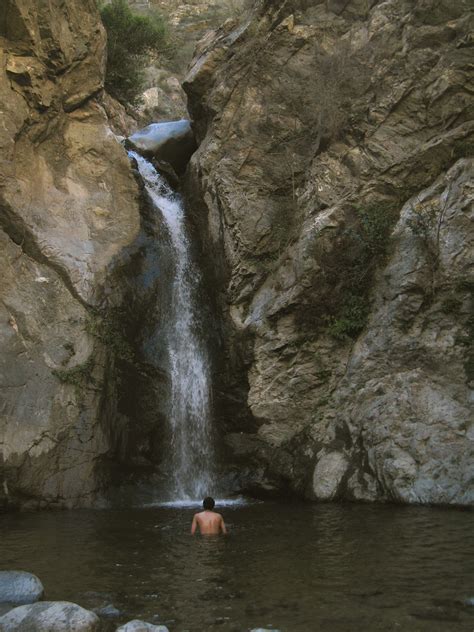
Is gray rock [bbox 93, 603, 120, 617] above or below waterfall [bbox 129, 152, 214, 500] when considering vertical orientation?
below

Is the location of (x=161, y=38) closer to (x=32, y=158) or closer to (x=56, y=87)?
(x=56, y=87)

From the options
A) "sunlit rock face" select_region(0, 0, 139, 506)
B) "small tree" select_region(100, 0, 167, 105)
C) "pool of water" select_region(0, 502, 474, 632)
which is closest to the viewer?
"pool of water" select_region(0, 502, 474, 632)

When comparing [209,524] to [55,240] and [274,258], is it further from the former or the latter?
[55,240]

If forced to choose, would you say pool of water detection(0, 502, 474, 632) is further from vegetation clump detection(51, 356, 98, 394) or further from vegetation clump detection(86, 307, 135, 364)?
vegetation clump detection(86, 307, 135, 364)

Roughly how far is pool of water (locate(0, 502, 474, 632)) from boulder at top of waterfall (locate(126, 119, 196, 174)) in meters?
15.0

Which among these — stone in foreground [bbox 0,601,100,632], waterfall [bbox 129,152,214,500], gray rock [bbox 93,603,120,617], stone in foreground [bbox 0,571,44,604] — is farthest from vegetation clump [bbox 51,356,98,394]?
stone in foreground [bbox 0,601,100,632]

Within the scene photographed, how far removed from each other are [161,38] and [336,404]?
80.9 feet

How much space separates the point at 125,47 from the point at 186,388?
67.9 feet

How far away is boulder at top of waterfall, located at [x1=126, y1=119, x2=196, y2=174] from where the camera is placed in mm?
22939

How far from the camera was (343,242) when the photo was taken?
15.3 metres

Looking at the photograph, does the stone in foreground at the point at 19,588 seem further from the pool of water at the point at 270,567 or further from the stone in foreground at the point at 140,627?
the stone in foreground at the point at 140,627

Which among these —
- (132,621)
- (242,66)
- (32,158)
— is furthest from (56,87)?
(132,621)

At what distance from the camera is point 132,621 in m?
5.69

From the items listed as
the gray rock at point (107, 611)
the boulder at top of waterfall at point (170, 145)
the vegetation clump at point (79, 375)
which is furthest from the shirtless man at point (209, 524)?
the boulder at top of waterfall at point (170, 145)
